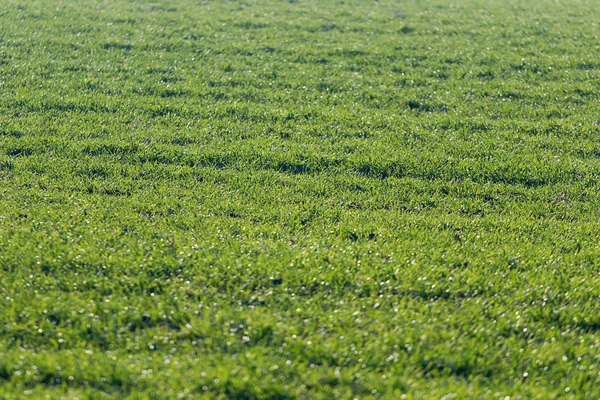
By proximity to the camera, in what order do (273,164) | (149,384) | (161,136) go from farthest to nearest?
(161,136) < (273,164) < (149,384)

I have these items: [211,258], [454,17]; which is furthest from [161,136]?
[454,17]

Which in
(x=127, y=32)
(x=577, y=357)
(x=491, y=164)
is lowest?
(x=577, y=357)

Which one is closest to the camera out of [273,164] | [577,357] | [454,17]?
[577,357]

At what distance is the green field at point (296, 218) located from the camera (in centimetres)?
380

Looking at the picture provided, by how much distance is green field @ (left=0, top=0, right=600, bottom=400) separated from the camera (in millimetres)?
3799

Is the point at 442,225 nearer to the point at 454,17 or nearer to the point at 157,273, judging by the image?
the point at 157,273

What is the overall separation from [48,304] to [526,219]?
4027 mm

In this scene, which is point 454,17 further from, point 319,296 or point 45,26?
point 319,296

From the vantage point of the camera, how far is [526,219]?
225 inches

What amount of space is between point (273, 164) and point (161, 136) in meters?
1.47

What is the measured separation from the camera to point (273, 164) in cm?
667

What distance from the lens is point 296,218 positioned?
5.58 meters

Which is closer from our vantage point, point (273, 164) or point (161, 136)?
point (273, 164)

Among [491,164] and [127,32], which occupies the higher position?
[127,32]
